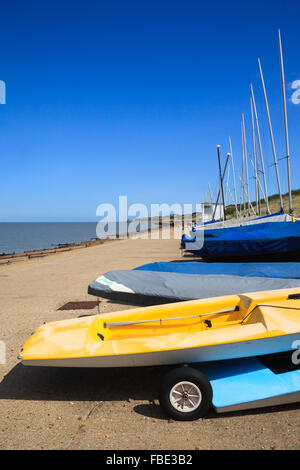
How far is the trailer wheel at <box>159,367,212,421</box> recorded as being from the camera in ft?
10.1

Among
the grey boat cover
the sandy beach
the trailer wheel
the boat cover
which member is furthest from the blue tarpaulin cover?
the trailer wheel

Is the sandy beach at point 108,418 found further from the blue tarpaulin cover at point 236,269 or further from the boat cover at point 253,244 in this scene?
the boat cover at point 253,244

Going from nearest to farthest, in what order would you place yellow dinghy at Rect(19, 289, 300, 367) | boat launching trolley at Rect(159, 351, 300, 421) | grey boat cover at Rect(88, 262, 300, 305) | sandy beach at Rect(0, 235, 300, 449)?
sandy beach at Rect(0, 235, 300, 449), boat launching trolley at Rect(159, 351, 300, 421), yellow dinghy at Rect(19, 289, 300, 367), grey boat cover at Rect(88, 262, 300, 305)

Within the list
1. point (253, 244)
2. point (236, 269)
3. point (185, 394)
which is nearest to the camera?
point (185, 394)

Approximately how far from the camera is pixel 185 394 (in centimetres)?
312

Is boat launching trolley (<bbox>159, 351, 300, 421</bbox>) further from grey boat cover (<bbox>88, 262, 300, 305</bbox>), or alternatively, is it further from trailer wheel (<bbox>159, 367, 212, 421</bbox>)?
grey boat cover (<bbox>88, 262, 300, 305</bbox>)

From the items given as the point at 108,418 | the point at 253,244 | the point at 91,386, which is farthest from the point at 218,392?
the point at 253,244

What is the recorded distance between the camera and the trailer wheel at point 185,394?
3.07 metres

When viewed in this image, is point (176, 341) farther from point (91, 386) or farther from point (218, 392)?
point (91, 386)

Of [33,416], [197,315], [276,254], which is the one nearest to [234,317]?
[197,315]

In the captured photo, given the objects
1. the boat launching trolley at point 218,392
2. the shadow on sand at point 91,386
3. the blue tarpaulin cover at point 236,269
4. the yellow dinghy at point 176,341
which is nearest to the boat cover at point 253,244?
the blue tarpaulin cover at point 236,269

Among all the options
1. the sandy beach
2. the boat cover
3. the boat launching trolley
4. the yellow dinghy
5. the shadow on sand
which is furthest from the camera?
the boat cover

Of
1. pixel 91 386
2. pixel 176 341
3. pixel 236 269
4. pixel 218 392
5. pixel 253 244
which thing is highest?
pixel 253 244
